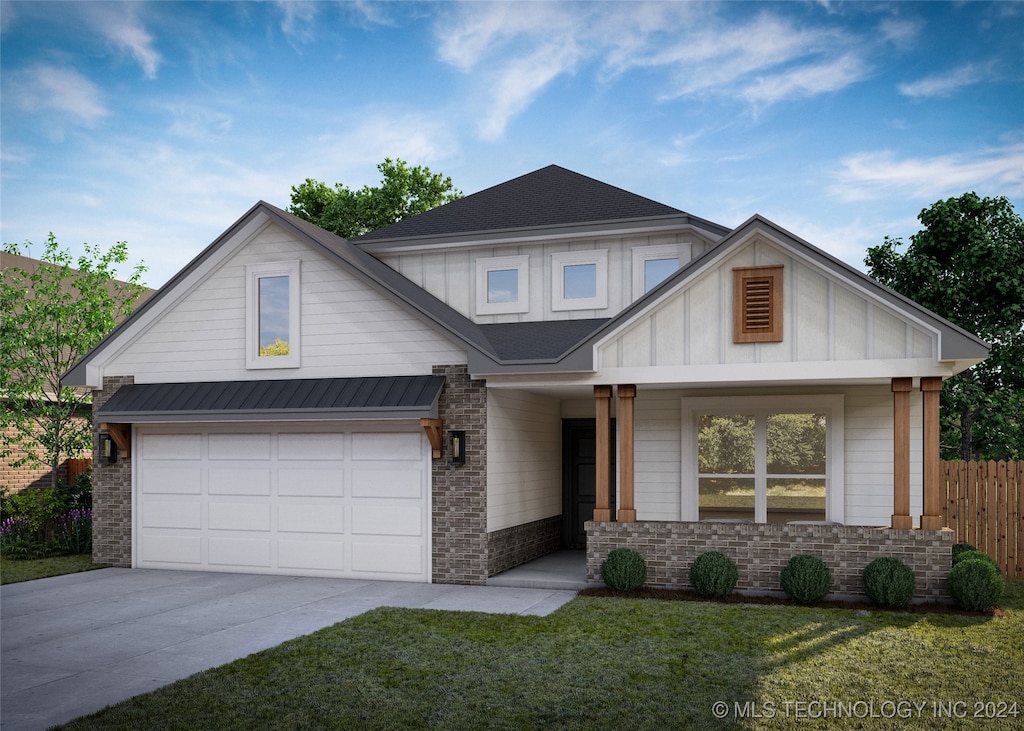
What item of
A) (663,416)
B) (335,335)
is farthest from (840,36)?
(335,335)

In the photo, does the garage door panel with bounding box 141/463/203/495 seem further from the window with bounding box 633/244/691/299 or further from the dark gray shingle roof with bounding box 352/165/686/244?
the window with bounding box 633/244/691/299

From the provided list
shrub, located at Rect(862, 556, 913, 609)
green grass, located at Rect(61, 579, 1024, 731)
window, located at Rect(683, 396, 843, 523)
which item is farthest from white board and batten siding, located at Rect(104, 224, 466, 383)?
shrub, located at Rect(862, 556, 913, 609)

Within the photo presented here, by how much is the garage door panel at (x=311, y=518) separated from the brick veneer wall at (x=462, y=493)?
65.7 inches

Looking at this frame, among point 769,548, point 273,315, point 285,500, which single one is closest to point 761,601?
point 769,548

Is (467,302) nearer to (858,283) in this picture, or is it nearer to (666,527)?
(666,527)

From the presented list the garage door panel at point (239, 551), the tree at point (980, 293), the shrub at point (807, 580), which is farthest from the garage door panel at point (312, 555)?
the tree at point (980, 293)

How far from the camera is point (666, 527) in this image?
1219 centimetres

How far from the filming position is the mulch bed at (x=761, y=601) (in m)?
10.7

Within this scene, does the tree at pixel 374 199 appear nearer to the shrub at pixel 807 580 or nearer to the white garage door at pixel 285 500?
the white garage door at pixel 285 500

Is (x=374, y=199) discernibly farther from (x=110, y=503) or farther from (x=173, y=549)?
(x=173, y=549)

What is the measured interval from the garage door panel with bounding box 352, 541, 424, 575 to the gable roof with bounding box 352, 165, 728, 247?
571cm

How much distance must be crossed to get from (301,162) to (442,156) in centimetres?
513

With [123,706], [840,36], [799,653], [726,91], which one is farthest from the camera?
[726,91]

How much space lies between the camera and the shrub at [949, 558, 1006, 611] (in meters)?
10.5
